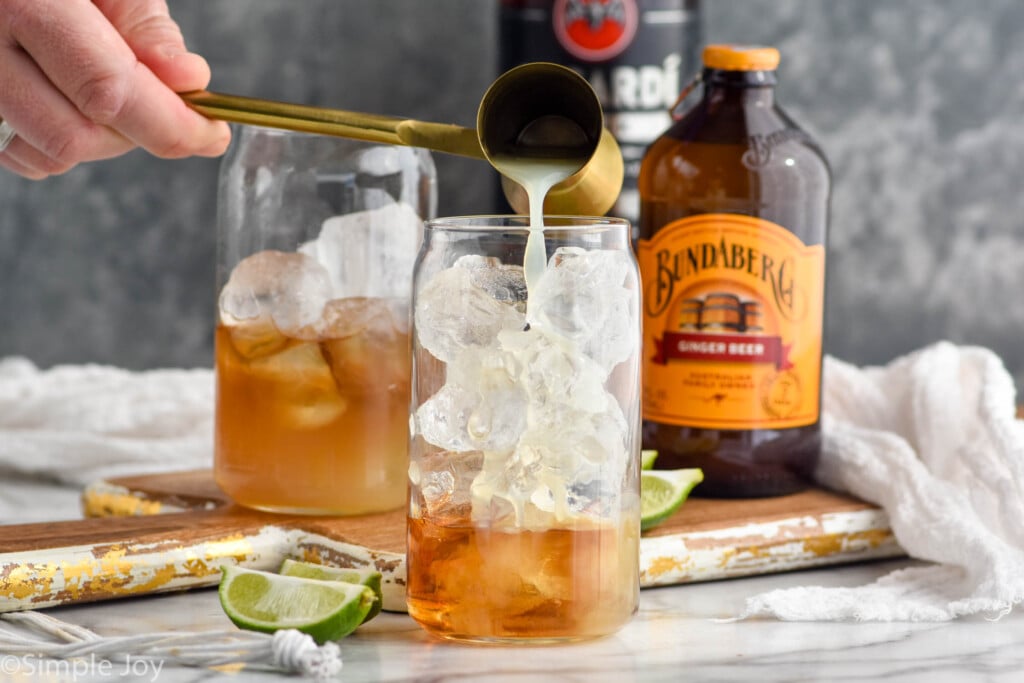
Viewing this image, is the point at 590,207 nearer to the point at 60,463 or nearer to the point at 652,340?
the point at 652,340

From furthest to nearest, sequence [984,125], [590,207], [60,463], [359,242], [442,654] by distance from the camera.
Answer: [984,125]
[60,463]
[359,242]
[590,207]
[442,654]

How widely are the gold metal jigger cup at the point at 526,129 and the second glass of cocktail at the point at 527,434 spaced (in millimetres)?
87

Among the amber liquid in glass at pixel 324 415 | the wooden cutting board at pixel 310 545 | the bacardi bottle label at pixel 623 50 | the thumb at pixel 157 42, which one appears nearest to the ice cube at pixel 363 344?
the amber liquid in glass at pixel 324 415

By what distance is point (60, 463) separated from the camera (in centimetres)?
155

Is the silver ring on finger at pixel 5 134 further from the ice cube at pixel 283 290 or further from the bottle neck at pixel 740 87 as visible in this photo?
the bottle neck at pixel 740 87

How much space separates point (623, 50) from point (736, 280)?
0.55m

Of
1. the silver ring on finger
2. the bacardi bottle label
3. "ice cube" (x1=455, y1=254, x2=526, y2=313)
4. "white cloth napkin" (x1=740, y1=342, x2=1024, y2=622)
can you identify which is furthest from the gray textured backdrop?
"ice cube" (x1=455, y1=254, x2=526, y2=313)

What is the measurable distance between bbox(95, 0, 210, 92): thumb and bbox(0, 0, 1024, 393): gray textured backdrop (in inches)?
34.8

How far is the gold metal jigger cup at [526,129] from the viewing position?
1.01m

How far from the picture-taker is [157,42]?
1.19 metres

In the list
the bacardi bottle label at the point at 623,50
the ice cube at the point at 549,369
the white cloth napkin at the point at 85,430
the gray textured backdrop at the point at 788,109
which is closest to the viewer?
the ice cube at the point at 549,369

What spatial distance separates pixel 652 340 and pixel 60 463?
2.31ft

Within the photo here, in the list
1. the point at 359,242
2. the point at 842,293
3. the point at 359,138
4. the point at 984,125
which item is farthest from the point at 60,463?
the point at 984,125

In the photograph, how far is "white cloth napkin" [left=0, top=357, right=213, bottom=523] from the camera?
1.54 m
